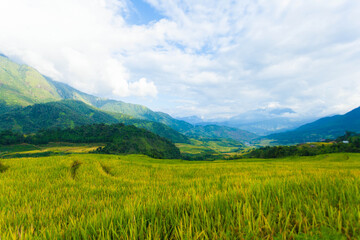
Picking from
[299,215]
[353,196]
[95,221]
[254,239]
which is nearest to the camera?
[254,239]

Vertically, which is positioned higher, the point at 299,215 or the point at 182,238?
the point at 299,215

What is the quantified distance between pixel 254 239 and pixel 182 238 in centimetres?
61

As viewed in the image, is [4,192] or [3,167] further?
[3,167]

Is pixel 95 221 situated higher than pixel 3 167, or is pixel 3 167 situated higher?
pixel 95 221

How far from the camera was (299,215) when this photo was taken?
4.75ft

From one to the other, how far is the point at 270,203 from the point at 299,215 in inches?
17.9

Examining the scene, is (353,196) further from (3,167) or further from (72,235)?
(3,167)

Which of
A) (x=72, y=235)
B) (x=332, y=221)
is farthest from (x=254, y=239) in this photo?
(x=72, y=235)

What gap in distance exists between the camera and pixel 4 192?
15.8ft

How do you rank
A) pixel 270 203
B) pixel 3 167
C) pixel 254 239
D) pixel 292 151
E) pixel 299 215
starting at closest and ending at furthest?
1. pixel 254 239
2. pixel 299 215
3. pixel 270 203
4. pixel 3 167
5. pixel 292 151

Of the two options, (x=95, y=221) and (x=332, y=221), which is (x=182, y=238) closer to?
(x=95, y=221)

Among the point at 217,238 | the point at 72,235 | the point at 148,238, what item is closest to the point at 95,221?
the point at 72,235

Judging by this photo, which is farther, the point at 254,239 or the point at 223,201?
the point at 223,201

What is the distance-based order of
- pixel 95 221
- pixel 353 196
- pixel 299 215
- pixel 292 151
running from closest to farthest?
1. pixel 299 215
2. pixel 95 221
3. pixel 353 196
4. pixel 292 151
